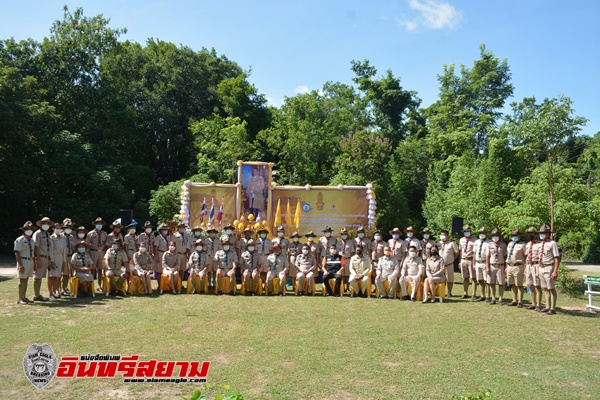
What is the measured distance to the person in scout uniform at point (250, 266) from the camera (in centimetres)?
1231

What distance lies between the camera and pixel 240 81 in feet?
111

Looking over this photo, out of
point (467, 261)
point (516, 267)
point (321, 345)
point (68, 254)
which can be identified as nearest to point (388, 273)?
point (467, 261)

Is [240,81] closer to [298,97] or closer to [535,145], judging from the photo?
[298,97]

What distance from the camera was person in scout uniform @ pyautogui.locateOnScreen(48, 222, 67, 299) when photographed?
35.5 feet

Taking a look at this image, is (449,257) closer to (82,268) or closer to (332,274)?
(332,274)

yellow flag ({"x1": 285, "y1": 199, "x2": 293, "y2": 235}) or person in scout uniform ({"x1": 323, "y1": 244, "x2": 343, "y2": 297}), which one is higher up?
yellow flag ({"x1": 285, "y1": 199, "x2": 293, "y2": 235})

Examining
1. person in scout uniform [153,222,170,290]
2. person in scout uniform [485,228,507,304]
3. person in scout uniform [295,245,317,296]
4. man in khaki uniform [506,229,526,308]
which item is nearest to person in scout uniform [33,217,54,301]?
person in scout uniform [153,222,170,290]

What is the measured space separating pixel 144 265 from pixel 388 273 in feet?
20.5

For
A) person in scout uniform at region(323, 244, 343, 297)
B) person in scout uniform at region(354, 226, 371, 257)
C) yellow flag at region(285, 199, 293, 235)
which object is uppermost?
yellow flag at region(285, 199, 293, 235)

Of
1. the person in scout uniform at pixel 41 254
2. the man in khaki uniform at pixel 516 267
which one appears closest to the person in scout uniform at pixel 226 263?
the person in scout uniform at pixel 41 254

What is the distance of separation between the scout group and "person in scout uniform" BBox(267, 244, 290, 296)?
3cm

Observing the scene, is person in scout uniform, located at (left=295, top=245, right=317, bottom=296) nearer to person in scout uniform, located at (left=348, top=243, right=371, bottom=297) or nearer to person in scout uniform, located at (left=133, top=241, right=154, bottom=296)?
person in scout uniform, located at (left=348, top=243, right=371, bottom=297)

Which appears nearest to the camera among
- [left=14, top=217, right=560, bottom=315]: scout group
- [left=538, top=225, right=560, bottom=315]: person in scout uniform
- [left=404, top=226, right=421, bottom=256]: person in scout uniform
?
[left=538, top=225, right=560, bottom=315]: person in scout uniform

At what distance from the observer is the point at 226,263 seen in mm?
12430
